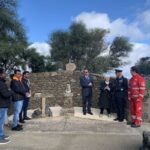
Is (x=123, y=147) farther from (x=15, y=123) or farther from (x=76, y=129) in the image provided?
(x=15, y=123)

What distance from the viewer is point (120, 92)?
12805mm

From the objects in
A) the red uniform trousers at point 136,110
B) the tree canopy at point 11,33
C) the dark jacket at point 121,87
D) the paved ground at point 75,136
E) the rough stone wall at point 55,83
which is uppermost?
the tree canopy at point 11,33

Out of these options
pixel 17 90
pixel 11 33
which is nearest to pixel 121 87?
pixel 17 90

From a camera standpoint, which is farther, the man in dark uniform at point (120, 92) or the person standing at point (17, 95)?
the man in dark uniform at point (120, 92)

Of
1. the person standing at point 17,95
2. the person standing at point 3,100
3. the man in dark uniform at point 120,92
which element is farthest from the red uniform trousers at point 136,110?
the person standing at point 3,100

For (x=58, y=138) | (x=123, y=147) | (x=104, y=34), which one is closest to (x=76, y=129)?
(x=58, y=138)

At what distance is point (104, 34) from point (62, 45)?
199 inches

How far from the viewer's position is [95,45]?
140ft

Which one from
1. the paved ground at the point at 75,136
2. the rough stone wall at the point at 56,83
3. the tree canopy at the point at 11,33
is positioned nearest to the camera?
the paved ground at the point at 75,136

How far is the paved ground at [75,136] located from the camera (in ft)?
28.6

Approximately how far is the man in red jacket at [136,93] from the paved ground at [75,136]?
1.02ft

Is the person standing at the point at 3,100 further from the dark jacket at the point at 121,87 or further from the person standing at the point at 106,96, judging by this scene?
the person standing at the point at 106,96

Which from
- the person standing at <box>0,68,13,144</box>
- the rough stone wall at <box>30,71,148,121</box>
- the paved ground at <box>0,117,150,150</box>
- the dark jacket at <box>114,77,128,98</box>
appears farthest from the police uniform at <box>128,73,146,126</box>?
the rough stone wall at <box>30,71,148,121</box>

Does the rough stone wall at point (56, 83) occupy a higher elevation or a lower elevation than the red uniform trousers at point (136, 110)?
higher
